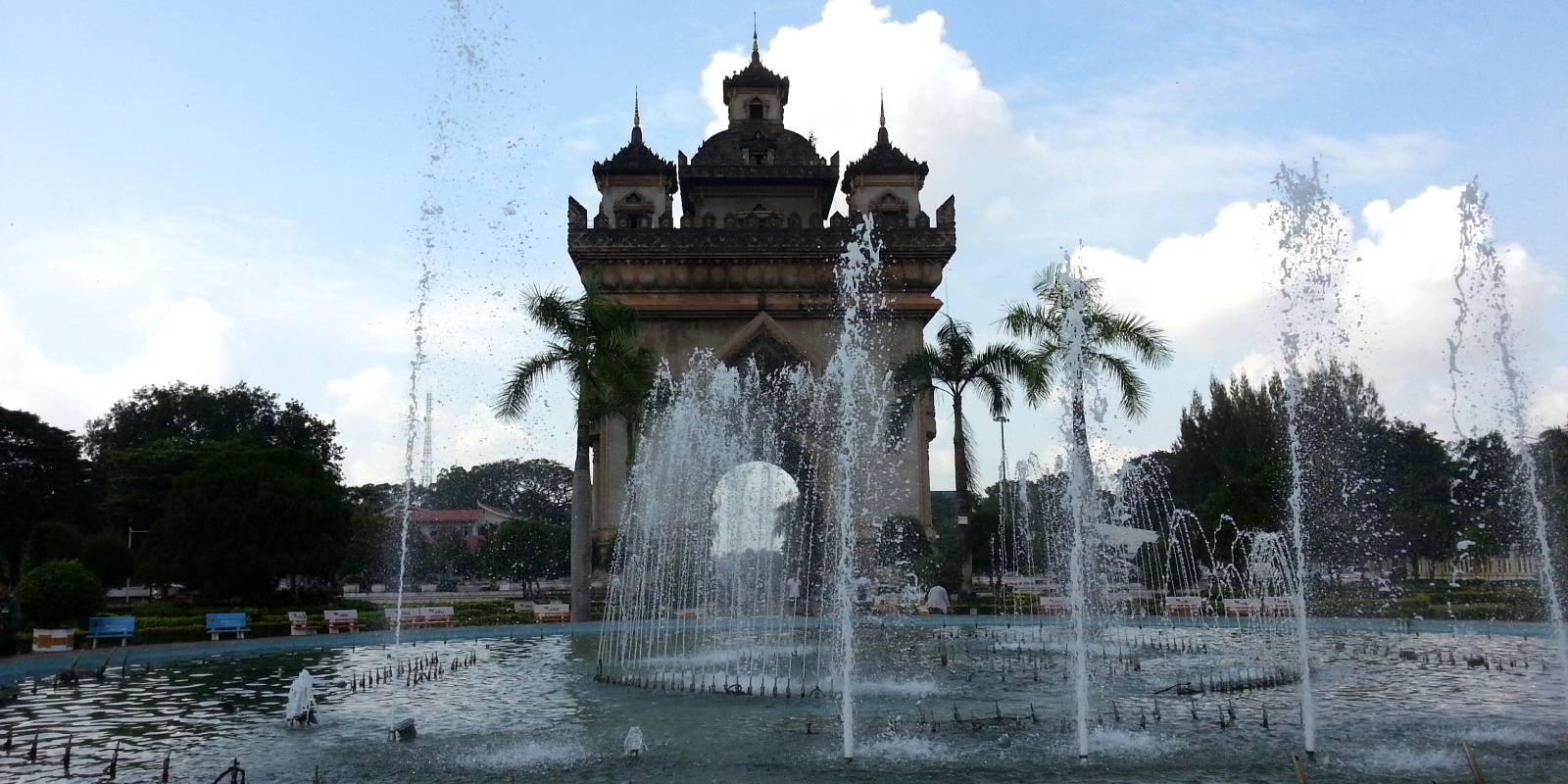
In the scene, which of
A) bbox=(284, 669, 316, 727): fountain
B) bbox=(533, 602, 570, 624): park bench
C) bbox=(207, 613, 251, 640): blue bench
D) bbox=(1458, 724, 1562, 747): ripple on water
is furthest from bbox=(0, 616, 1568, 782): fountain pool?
bbox=(533, 602, 570, 624): park bench

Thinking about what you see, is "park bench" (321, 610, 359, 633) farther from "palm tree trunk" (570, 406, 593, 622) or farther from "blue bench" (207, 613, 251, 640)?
"palm tree trunk" (570, 406, 593, 622)

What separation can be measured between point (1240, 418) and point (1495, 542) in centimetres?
1371

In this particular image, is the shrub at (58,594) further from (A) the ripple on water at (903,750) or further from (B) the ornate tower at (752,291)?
(A) the ripple on water at (903,750)

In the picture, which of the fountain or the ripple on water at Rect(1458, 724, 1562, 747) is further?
the fountain

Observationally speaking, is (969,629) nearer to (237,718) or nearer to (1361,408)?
(237,718)

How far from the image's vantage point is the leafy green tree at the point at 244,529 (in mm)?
30953

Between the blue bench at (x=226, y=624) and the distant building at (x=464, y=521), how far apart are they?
45906 mm

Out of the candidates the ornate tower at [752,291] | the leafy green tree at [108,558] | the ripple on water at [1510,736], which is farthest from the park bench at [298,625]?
the ripple on water at [1510,736]

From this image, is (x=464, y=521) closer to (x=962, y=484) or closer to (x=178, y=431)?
(x=178, y=431)

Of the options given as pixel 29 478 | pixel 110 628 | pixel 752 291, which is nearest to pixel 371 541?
pixel 29 478

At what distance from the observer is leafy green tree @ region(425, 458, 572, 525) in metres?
82.4

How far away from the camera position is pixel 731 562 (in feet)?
110

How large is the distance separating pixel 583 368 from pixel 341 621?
7571mm

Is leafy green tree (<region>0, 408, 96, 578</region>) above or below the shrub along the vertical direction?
above
